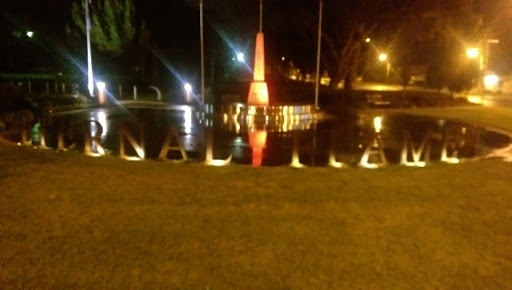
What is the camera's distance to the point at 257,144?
16859 millimetres

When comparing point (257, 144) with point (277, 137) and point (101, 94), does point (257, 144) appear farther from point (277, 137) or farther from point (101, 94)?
point (101, 94)

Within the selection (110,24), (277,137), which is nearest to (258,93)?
(277,137)

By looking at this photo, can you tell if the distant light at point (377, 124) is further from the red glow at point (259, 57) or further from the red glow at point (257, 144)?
the red glow at point (259, 57)

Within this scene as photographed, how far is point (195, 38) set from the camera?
156ft

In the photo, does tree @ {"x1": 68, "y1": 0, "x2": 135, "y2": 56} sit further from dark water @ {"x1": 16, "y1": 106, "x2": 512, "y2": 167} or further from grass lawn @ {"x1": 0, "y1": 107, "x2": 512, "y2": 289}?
grass lawn @ {"x1": 0, "y1": 107, "x2": 512, "y2": 289}

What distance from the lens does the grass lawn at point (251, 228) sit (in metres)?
5.76

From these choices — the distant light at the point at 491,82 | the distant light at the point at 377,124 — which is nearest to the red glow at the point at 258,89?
the distant light at the point at 377,124

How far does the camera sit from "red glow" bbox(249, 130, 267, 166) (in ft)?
46.4

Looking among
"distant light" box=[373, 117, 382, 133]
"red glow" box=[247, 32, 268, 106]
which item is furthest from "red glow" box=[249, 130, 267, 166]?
"red glow" box=[247, 32, 268, 106]

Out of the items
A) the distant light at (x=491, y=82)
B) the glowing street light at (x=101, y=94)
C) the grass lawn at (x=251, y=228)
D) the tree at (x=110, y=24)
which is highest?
the tree at (x=110, y=24)

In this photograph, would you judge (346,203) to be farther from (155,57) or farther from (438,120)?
(155,57)

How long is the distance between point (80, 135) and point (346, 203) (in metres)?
11.8

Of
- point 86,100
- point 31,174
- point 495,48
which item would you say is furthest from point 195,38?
point 31,174

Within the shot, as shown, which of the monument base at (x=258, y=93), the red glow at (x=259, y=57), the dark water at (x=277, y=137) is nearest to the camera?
the dark water at (x=277, y=137)
